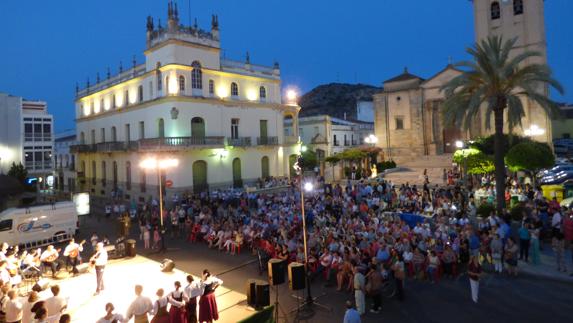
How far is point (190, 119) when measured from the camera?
109 ft

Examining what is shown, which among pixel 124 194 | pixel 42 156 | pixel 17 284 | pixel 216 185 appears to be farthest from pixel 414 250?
pixel 42 156

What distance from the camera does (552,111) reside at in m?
19.4

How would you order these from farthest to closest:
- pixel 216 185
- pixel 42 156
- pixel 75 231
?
pixel 42 156 → pixel 216 185 → pixel 75 231

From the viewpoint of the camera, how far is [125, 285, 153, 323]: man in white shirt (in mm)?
9867

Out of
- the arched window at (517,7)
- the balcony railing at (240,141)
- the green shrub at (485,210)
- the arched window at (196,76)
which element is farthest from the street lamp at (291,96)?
the green shrub at (485,210)

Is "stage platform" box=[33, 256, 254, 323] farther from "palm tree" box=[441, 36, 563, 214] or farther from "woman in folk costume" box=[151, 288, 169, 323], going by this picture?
"palm tree" box=[441, 36, 563, 214]

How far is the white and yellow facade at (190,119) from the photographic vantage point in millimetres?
32438

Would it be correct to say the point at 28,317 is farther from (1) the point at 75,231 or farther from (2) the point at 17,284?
(1) the point at 75,231

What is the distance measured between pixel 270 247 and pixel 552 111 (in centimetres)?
1515

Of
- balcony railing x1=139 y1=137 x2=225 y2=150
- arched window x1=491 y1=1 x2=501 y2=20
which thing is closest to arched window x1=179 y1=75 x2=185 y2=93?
balcony railing x1=139 y1=137 x2=225 y2=150

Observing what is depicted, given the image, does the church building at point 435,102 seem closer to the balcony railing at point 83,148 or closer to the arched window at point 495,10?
the arched window at point 495,10

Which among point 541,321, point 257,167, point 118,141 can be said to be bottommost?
point 541,321

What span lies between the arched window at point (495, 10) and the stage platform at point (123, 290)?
42214 millimetres

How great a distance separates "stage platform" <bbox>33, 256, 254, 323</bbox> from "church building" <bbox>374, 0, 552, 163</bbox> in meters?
35.4
